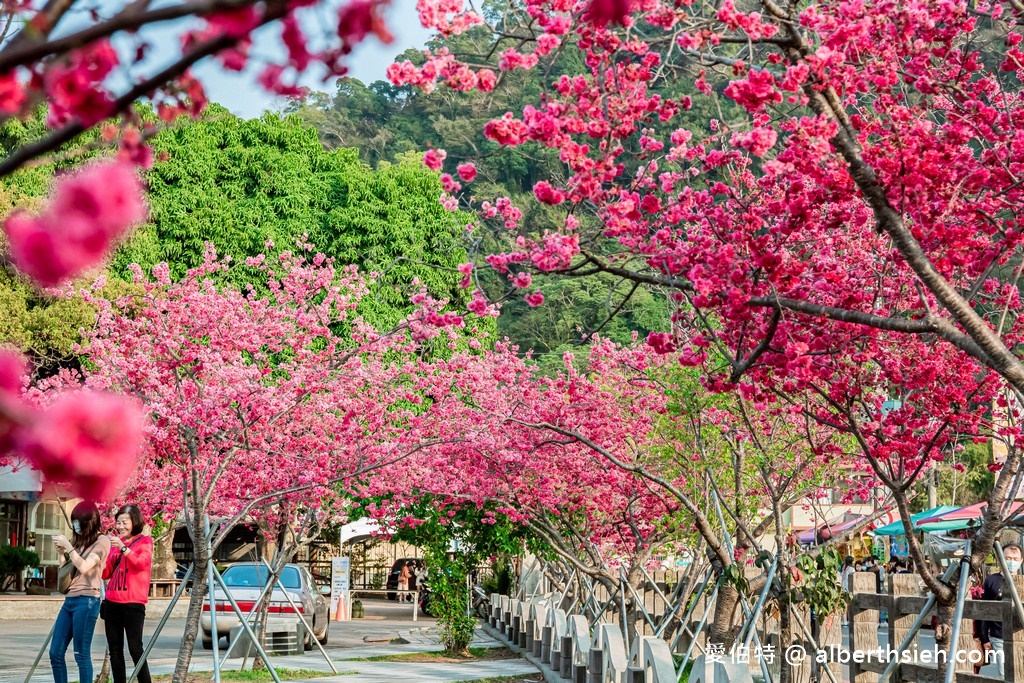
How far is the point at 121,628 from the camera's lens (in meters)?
9.98

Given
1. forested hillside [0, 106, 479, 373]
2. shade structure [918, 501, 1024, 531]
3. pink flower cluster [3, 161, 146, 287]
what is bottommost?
pink flower cluster [3, 161, 146, 287]

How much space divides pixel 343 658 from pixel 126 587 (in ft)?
31.0

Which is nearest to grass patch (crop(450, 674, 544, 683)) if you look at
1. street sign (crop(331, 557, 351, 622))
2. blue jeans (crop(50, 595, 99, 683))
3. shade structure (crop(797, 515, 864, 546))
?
shade structure (crop(797, 515, 864, 546))

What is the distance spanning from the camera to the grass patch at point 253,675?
1477cm

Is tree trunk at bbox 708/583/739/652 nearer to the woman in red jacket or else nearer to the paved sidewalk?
the paved sidewalk

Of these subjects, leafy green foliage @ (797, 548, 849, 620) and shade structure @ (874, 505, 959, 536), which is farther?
shade structure @ (874, 505, 959, 536)

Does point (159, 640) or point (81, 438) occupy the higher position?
point (81, 438)

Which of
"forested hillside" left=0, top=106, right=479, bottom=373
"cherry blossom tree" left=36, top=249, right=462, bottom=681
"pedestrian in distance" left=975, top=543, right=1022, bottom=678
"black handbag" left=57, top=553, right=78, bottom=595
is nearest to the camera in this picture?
"black handbag" left=57, top=553, right=78, bottom=595

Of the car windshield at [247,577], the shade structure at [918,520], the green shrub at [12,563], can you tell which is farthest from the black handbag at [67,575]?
the green shrub at [12,563]

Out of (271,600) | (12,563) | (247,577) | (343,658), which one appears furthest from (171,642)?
(12,563)

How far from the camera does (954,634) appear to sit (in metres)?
6.78

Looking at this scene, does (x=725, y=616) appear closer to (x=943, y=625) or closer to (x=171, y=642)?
(x=943, y=625)

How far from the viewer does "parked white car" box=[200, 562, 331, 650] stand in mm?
18922

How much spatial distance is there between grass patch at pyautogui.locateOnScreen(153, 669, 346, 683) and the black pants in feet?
15.9
